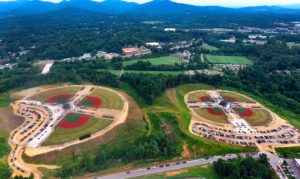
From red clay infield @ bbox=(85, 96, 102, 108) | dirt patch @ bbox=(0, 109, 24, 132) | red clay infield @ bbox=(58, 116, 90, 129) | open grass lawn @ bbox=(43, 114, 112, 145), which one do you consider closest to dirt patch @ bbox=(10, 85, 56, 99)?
dirt patch @ bbox=(0, 109, 24, 132)

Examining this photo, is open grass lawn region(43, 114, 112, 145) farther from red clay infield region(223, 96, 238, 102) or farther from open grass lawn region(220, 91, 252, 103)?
open grass lawn region(220, 91, 252, 103)

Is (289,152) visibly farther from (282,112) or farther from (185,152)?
(185,152)

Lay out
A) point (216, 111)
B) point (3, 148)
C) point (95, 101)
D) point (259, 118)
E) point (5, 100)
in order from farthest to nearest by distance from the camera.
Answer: point (5, 100)
point (95, 101)
point (216, 111)
point (259, 118)
point (3, 148)

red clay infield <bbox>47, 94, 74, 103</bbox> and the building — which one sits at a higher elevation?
the building

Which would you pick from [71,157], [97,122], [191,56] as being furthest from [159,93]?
[191,56]

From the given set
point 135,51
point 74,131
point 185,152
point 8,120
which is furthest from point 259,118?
point 135,51

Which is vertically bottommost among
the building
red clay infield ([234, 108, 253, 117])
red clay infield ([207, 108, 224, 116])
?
red clay infield ([234, 108, 253, 117])
